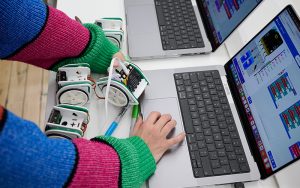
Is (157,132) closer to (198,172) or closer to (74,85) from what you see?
(198,172)

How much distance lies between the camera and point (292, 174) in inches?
27.1

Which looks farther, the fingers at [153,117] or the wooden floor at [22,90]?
the wooden floor at [22,90]

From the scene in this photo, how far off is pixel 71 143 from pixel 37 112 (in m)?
1.01

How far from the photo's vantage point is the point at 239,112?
79 centimetres

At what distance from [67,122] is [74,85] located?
3.7 inches

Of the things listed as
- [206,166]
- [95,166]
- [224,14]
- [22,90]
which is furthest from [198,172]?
[22,90]

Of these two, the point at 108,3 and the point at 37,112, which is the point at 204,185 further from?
the point at 37,112

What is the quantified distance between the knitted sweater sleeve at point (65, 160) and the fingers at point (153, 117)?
7cm

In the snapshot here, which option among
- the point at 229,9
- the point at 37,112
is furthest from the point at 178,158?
the point at 37,112

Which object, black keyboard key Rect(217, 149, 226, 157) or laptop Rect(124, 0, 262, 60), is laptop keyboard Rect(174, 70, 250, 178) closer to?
black keyboard key Rect(217, 149, 226, 157)

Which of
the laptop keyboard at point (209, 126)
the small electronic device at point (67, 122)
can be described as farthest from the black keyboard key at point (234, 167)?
the small electronic device at point (67, 122)

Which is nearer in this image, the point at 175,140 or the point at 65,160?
the point at 65,160

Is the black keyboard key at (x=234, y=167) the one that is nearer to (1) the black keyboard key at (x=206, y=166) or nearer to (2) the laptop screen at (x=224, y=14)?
(1) the black keyboard key at (x=206, y=166)

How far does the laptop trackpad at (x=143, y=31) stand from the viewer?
3.00 feet
